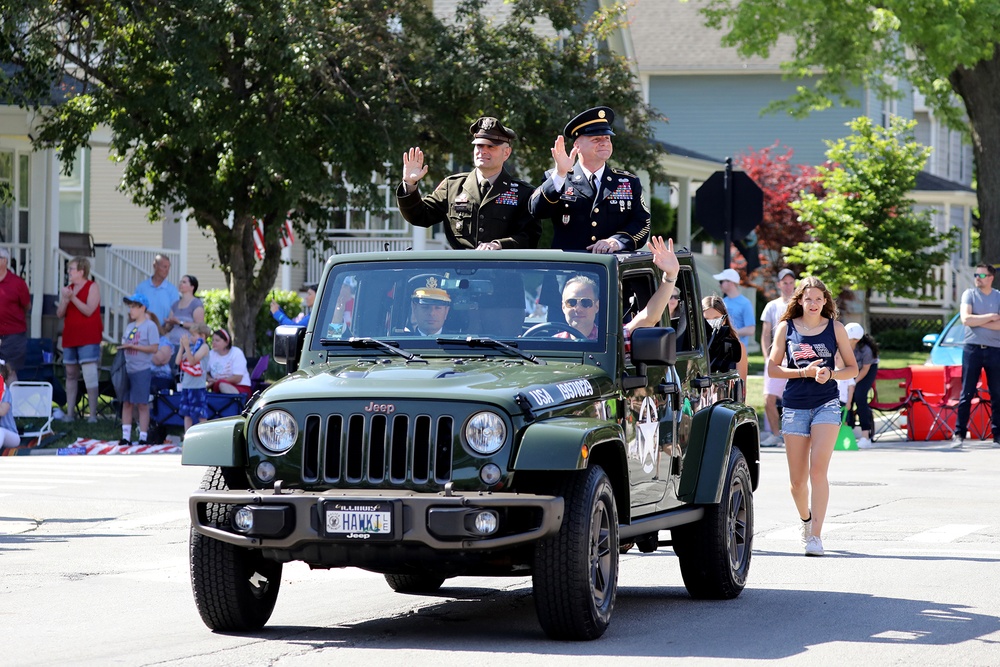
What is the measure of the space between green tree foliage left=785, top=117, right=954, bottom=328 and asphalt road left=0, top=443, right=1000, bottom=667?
2230cm

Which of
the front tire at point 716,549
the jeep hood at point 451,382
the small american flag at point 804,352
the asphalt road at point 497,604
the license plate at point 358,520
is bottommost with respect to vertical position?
the asphalt road at point 497,604

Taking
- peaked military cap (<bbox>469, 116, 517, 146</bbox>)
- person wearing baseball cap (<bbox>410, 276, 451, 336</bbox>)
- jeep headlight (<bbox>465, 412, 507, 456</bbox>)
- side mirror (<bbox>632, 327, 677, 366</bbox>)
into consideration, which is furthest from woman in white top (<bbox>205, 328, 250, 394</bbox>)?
jeep headlight (<bbox>465, 412, 507, 456</bbox>)

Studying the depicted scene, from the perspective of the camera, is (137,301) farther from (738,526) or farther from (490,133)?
(738,526)

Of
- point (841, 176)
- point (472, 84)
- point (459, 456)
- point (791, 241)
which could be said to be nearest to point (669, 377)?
point (459, 456)

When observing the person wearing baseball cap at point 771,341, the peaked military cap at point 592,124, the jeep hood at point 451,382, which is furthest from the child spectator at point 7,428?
the jeep hood at point 451,382

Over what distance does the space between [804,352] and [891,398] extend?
41.1ft

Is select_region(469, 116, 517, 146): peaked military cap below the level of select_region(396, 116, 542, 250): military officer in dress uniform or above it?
above

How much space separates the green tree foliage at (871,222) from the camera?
121 ft

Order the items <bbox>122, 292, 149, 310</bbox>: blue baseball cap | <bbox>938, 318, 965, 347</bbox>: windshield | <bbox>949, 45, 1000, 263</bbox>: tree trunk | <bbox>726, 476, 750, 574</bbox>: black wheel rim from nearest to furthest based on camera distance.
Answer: <bbox>726, 476, 750, 574</bbox>: black wheel rim
<bbox>122, 292, 149, 310</bbox>: blue baseball cap
<bbox>938, 318, 965, 347</bbox>: windshield
<bbox>949, 45, 1000, 263</bbox>: tree trunk

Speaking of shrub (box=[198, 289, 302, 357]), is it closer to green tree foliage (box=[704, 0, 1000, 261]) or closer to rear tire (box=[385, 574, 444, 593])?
green tree foliage (box=[704, 0, 1000, 261])

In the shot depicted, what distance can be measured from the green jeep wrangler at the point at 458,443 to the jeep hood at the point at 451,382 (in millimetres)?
13

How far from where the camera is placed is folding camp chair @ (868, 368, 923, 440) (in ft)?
72.6

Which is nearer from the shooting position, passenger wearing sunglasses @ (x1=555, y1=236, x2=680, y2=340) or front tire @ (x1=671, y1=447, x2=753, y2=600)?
passenger wearing sunglasses @ (x1=555, y1=236, x2=680, y2=340)

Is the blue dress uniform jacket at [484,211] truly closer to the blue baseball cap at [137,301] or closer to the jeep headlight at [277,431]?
the jeep headlight at [277,431]
